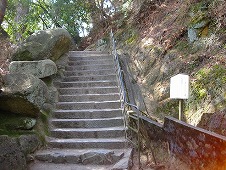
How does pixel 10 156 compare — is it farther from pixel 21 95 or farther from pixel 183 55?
pixel 183 55

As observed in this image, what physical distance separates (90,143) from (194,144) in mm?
2482

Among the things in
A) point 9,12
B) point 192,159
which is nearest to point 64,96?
point 192,159

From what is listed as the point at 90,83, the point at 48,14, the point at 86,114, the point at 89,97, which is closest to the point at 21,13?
the point at 48,14

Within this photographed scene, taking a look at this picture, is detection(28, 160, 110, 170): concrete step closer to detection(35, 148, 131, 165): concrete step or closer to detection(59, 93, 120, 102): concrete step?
detection(35, 148, 131, 165): concrete step

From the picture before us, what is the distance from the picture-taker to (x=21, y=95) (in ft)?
16.9

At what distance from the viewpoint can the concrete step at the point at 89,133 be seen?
5473 millimetres

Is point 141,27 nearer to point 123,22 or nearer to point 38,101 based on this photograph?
point 123,22

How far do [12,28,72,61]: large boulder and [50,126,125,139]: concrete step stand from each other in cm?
285

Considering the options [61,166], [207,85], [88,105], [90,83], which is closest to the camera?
[61,166]

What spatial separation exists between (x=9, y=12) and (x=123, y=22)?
264 inches

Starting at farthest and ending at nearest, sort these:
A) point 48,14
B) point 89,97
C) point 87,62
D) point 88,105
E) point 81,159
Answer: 1. point 48,14
2. point 87,62
3. point 89,97
4. point 88,105
5. point 81,159

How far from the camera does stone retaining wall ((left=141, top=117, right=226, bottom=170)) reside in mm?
2832

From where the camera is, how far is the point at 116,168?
4.01m

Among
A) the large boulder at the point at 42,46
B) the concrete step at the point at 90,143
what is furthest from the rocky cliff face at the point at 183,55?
the large boulder at the point at 42,46
